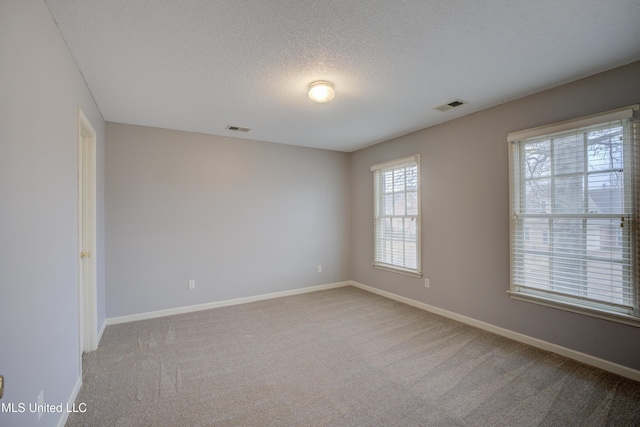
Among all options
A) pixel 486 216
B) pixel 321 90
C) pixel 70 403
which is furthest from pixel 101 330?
pixel 486 216

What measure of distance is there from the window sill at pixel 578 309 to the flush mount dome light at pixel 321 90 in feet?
9.25

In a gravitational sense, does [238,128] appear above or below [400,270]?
above

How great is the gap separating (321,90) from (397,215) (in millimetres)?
2585

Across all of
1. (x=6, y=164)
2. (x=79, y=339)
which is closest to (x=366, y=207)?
(x=79, y=339)

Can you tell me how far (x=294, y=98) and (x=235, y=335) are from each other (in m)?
2.72

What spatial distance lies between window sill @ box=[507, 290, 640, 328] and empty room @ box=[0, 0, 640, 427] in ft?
0.06

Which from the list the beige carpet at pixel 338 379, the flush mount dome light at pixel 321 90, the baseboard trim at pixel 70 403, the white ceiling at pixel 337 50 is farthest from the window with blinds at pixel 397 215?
the baseboard trim at pixel 70 403

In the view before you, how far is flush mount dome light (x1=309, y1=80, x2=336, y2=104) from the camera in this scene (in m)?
2.63

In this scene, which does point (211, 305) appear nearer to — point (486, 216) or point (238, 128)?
point (238, 128)

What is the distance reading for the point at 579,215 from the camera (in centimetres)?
262

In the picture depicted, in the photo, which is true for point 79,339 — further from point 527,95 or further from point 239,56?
point 527,95

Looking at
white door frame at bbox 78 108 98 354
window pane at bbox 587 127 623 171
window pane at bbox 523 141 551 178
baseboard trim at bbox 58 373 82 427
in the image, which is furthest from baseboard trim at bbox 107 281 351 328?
window pane at bbox 587 127 623 171

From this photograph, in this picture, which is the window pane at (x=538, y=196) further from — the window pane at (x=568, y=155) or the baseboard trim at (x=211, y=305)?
the baseboard trim at (x=211, y=305)

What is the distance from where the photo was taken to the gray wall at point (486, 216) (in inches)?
97.9
